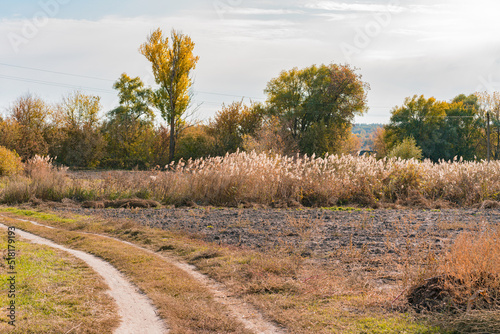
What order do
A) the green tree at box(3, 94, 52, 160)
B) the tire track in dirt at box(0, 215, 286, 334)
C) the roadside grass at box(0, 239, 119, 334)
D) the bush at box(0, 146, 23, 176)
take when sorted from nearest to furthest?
the roadside grass at box(0, 239, 119, 334) → the tire track in dirt at box(0, 215, 286, 334) → the bush at box(0, 146, 23, 176) → the green tree at box(3, 94, 52, 160)

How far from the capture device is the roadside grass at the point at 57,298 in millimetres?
4309

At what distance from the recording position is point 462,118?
49.3m

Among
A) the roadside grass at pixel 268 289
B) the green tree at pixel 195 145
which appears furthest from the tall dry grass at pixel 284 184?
the green tree at pixel 195 145

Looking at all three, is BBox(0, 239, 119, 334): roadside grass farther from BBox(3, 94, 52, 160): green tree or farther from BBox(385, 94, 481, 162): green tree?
BBox(385, 94, 481, 162): green tree

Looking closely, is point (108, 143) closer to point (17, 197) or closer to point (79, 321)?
point (17, 197)

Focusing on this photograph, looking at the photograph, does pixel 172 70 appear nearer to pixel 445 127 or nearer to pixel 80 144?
pixel 80 144

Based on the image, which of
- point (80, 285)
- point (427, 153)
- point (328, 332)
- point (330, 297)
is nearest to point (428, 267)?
point (330, 297)

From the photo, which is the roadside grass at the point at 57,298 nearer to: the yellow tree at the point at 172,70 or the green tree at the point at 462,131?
the yellow tree at the point at 172,70

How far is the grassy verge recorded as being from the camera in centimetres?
450

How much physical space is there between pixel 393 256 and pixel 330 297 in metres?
2.02

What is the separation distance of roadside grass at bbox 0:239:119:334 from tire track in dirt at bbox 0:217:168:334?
10 cm

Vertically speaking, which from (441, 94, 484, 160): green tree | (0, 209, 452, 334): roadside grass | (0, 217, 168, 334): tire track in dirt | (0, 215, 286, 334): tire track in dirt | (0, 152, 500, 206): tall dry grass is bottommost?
(0, 217, 168, 334): tire track in dirt

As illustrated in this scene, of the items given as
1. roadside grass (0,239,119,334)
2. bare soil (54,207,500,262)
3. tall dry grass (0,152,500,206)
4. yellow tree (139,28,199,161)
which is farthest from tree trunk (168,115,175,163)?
roadside grass (0,239,119,334)

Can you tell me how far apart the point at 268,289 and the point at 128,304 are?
177 centimetres
